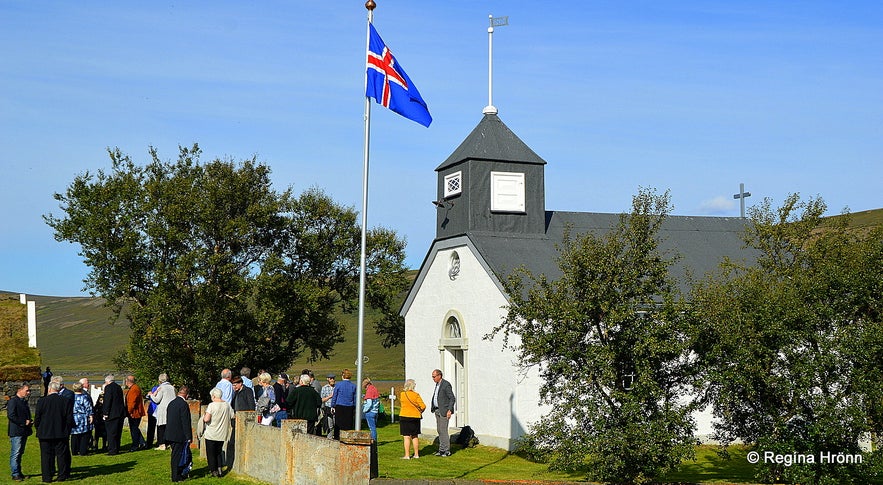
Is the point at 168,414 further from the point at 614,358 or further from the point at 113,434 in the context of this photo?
the point at 614,358

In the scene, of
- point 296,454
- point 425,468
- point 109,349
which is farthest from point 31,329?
point 109,349

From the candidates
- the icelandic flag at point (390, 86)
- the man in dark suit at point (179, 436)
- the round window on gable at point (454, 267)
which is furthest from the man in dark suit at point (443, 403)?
the icelandic flag at point (390, 86)

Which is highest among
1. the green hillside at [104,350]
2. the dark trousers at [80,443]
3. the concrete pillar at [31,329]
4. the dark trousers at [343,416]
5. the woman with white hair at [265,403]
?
the concrete pillar at [31,329]

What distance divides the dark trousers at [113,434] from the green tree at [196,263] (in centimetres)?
826

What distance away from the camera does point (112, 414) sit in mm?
20734

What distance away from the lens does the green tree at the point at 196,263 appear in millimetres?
29547

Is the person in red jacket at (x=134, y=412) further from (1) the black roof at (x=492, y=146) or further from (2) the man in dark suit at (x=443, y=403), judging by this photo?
(1) the black roof at (x=492, y=146)

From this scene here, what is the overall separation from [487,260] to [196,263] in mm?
10763

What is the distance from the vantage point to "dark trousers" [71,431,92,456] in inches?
804

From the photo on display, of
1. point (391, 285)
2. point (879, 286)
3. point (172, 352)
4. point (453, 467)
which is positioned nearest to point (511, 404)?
point (453, 467)

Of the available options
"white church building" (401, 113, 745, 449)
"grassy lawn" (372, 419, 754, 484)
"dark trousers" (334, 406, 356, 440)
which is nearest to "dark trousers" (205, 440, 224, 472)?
"grassy lawn" (372, 419, 754, 484)

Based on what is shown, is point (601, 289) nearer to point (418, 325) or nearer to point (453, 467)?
point (453, 467)

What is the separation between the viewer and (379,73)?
53.8 feet

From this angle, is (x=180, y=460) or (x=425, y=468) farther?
(x=425, y=468)
